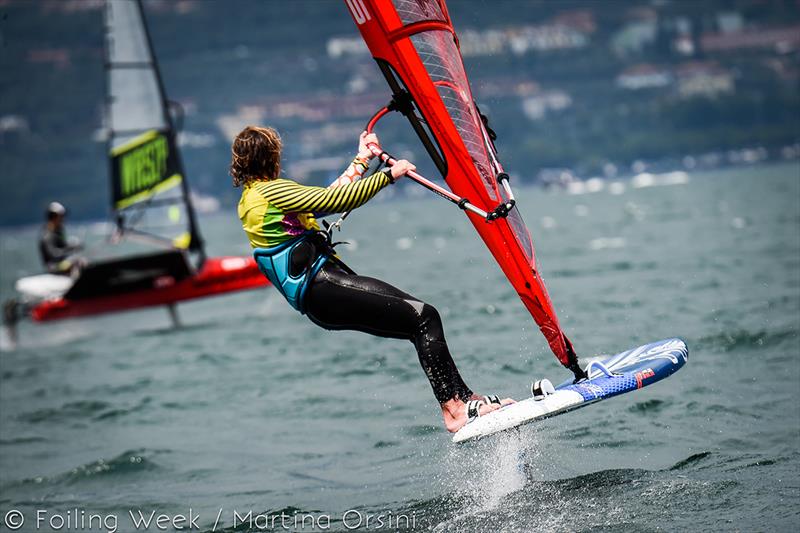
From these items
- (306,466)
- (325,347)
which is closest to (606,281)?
(325,347)

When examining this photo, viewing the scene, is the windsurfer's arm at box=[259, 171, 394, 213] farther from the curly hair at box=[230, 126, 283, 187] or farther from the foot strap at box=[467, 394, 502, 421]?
the foot strap at box=[467, 394, 502, 421]

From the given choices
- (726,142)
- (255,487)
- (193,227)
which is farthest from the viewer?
(726,142)

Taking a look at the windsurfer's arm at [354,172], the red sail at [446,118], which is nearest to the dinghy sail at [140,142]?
the red sail at [446,118]

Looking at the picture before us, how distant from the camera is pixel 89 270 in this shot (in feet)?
55.8

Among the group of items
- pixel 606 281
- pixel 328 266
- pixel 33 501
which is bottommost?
pixel 606 281

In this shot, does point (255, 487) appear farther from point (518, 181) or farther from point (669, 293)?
point (518, 181)

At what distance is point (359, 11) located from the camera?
6.43m

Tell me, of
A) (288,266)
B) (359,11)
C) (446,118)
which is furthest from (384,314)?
(359,11)

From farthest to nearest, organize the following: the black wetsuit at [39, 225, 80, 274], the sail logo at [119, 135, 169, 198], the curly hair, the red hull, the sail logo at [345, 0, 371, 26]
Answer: the sail logo at [119, 135, 169, 198] < the black wetsuit at [39, 225, 80, 274] < the red hull < the sail logo at [345, 0, 371, 26] < the curly hair

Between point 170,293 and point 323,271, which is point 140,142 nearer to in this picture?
point 170,293

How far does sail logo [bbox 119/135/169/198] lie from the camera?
19.0 meters

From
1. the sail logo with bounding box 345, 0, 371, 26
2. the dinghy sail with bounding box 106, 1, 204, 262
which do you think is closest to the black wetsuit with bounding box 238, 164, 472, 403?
the sail logo with bounding box 345, 0, 371, 26

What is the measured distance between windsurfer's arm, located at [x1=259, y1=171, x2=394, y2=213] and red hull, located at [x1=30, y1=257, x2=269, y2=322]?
11.0m

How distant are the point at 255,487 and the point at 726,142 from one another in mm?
148698
